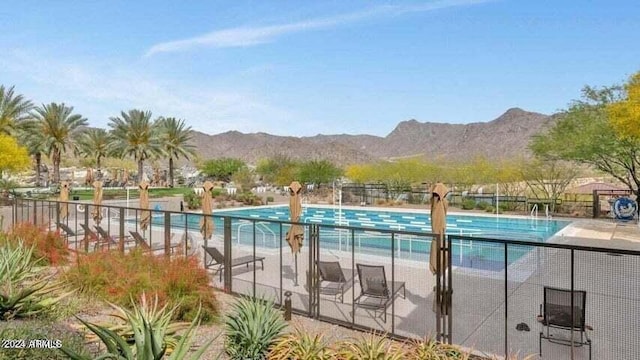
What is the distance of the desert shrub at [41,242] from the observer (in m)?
11.1

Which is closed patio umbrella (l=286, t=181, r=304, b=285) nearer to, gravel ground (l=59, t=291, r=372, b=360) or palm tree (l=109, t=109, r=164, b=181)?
gravel ground (l=59, t=291, r=372, b=360)

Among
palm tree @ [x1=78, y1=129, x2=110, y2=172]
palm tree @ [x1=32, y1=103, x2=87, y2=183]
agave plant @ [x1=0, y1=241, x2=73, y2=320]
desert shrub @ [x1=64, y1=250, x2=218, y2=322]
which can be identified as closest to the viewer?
agave plant @ [x1=0, y1=241, x2=73, y2=320]

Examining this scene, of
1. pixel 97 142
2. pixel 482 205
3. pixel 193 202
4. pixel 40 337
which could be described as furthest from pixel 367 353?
pixel 97 142

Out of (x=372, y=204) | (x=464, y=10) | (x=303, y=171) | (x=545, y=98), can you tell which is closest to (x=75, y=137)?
(x=303, y=171)

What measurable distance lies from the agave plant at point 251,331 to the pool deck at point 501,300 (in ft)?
7.21

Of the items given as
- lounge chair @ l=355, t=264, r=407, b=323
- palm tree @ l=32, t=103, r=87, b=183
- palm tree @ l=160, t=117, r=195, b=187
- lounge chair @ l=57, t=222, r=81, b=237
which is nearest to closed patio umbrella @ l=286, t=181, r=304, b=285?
lounge chair @ l=355, t=264, r=407, b=323

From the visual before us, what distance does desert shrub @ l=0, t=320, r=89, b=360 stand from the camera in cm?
452

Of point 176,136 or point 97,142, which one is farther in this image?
point 97,142

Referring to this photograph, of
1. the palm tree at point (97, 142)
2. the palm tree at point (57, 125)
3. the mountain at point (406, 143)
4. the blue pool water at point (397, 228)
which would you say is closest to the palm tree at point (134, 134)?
the palm tree at point (57, 125)

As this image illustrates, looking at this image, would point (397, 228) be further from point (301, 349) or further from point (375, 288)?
point (301, 349)

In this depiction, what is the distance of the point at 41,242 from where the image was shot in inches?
459

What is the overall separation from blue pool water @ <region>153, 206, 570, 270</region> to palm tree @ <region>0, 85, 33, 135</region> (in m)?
25.4

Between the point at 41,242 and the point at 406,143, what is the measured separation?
140307mm

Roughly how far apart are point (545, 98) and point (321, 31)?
5498 centimetres
